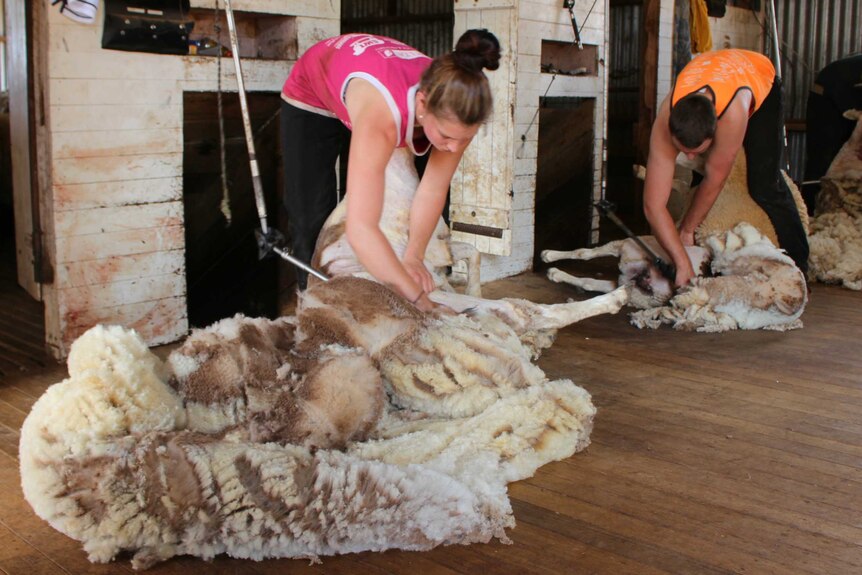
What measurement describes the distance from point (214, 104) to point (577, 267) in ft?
9.06

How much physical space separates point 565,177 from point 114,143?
3376 mm

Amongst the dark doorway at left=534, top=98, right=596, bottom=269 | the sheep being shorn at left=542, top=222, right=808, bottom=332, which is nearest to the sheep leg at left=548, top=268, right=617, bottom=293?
the sheep being shorn at left=542, top=222, right=808, bottom=332

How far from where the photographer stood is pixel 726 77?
4.33 meters

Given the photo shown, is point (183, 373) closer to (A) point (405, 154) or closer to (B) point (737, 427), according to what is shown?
(A) point (405, 154)

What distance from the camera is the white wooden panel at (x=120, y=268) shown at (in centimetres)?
380

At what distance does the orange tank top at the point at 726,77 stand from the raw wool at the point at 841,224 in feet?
4.64

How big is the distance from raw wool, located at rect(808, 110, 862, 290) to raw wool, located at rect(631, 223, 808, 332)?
1.23 metres

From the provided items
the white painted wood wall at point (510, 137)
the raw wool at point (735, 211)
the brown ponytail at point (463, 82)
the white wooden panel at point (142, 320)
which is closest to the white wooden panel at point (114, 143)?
the white wooden panel at point (142, 320)

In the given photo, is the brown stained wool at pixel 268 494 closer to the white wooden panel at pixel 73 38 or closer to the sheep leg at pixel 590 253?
the white wooden panel at pixel 73 38

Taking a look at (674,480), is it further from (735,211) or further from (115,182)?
(115,182)

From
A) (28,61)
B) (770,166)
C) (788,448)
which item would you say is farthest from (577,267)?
(28,61)

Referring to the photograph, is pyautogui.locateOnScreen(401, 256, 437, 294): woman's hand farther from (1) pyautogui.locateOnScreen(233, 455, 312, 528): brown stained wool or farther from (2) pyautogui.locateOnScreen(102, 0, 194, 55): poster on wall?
(2) pyautogui.locateOnScreen(102, 0, 194, 55): poster on wall

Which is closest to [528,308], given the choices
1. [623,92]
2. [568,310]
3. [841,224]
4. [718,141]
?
[568,310]

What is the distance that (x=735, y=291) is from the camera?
436 cm
